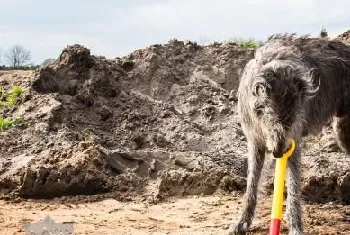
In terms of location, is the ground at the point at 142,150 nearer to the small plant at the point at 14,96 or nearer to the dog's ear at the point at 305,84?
the small plant at the point at 14,96

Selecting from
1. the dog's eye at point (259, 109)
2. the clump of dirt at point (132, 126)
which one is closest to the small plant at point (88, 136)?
the clump of dirt at point (132, 126)

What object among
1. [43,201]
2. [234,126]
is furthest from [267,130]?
[234,126]

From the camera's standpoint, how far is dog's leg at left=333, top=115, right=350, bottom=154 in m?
7.44

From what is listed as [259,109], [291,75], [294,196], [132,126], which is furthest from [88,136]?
[291,75]

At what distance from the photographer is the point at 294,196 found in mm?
6105

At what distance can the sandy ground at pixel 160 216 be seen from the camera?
21.6 ft

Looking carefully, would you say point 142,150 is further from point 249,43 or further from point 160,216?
point 249,43

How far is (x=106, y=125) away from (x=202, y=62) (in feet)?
7.60

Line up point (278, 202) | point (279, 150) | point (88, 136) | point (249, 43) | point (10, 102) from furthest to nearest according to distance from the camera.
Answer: point (249, 43) < point (10, 102) < point (88, 136) < point (279, 150) < point (278, 202)

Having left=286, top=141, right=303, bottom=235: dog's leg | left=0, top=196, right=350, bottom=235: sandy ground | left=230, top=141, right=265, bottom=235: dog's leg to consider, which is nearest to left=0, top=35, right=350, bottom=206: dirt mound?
left=0, top=196, right=350, bottom=235: sandy ground

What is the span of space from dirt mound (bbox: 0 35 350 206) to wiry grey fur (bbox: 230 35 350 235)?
4.61 feet

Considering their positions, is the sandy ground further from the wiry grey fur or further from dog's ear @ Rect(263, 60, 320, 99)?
dog's ear @ Rect(263, 60, 320, 99)

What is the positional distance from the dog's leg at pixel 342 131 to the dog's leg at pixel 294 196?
1.43m

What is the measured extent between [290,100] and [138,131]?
4.27 m
